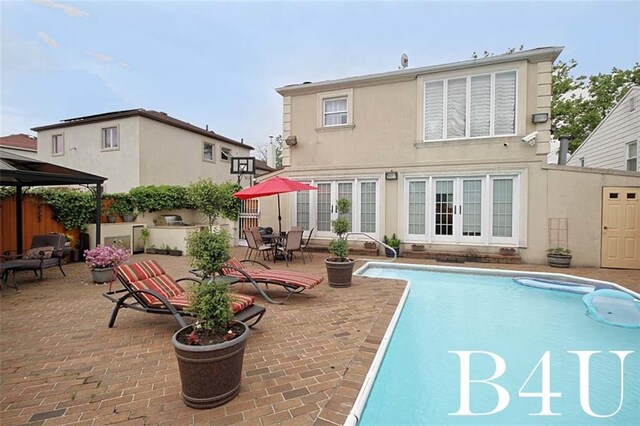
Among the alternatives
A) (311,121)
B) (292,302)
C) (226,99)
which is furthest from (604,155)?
(226,99)

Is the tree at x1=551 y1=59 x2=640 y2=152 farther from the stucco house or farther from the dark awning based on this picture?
the dark awning

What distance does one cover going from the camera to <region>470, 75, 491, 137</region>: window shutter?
10367 millimetres

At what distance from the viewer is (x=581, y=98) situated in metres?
20.7

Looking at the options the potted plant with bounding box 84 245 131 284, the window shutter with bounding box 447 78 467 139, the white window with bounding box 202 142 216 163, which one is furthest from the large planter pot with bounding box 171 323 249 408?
the white window with bounding box 202 142 216 163

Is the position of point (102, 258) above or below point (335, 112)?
below

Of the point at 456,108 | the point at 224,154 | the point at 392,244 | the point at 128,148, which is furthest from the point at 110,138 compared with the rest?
the point at 456,108

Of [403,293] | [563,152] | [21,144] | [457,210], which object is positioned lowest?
[403,293]

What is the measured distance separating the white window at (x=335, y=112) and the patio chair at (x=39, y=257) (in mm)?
9435

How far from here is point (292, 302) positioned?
593 cm

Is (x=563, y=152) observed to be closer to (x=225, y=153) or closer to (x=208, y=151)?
(x=208, y=151)

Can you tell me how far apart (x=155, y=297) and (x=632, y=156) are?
16686 mm

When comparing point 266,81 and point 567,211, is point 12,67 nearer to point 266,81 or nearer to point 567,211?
point 266,81

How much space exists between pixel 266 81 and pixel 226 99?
6.85 m

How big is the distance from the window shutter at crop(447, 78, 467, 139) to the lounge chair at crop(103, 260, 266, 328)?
9.39 metres
